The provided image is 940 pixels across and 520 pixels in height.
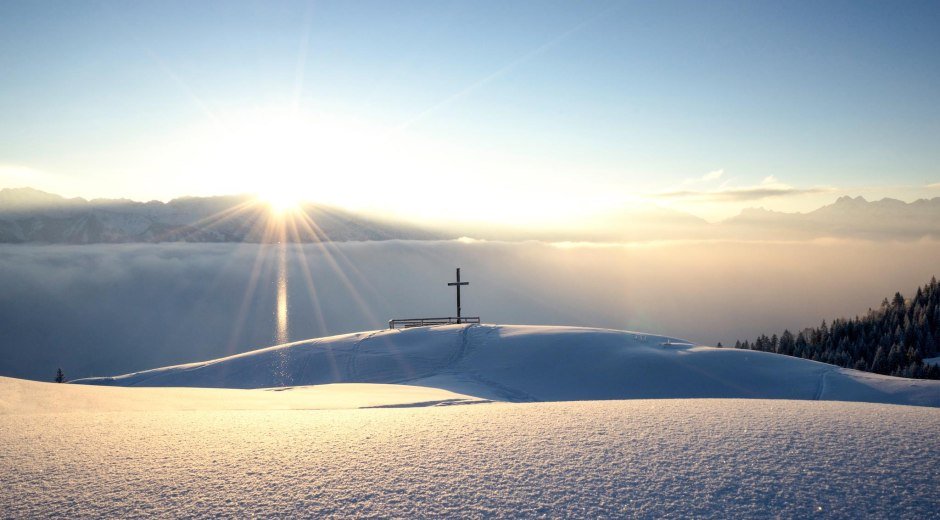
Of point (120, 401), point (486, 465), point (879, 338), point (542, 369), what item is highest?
point (486, 465)

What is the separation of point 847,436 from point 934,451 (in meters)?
0.64

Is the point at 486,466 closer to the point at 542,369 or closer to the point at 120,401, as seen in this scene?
the point at 120,401

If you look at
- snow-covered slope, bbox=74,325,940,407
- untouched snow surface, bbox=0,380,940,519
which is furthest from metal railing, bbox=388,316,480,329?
untouched snow surface, bbox=0,380,940,519

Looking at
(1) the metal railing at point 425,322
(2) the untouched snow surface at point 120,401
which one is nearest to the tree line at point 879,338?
(1) the metal railing at point 425,322

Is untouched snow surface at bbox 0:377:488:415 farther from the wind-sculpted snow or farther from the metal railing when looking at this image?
the metal railing

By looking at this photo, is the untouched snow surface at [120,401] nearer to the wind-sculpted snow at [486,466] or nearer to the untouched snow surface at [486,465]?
the untouched snow surface at [486,465]

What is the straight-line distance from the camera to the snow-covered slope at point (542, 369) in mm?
19625

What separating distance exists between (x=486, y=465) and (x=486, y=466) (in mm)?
23

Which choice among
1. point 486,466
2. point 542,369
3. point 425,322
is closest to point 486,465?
point 486,466

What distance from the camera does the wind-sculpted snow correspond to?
11.8ft

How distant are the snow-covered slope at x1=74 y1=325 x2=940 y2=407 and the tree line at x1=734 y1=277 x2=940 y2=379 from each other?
220ft

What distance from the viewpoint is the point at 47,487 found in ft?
12.9

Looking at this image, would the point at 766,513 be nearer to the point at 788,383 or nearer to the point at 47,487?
the point at 47,487

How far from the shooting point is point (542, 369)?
77.0ft
